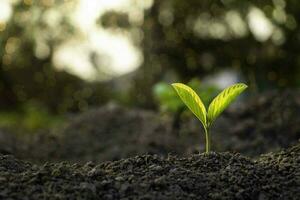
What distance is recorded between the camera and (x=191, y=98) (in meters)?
3.56

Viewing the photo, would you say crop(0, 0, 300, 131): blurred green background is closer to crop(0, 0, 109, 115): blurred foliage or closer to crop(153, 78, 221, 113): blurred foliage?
crop(0, 0, 109, 115): blurred foliage

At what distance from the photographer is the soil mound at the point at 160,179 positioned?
294 cm

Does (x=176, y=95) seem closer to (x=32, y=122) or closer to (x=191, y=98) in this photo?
(x=32, y=122)

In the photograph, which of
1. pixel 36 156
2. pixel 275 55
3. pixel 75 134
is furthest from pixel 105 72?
pixel 36 156

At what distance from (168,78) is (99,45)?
139cm

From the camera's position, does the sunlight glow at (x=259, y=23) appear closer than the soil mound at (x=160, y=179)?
A: No

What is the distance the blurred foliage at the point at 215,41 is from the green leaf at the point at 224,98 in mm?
6387

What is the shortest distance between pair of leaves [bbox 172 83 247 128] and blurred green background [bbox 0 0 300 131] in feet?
18.0

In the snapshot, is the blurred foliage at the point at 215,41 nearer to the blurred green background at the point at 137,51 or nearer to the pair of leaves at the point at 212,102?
the blurred green background at the point at 137,51

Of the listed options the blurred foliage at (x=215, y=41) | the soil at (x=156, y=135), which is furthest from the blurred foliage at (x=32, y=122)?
the blurred foliage at (x=215, y=41)

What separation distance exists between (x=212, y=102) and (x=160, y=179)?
748 millimetres

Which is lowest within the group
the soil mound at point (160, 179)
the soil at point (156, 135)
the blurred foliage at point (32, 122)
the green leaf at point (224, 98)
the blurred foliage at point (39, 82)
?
the soil mound at point (160, 179)

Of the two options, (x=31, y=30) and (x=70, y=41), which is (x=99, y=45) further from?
(x=31, y=30)

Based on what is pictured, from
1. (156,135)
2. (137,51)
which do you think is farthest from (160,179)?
(137,51)
